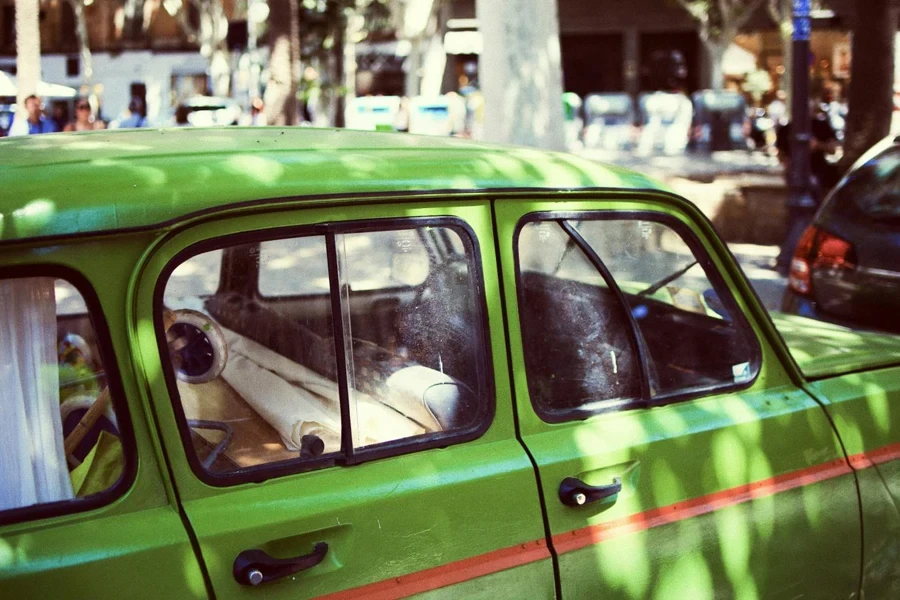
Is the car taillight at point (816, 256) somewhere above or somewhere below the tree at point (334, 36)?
A: below

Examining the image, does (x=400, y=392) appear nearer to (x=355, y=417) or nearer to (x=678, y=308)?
(x=355, y=417)

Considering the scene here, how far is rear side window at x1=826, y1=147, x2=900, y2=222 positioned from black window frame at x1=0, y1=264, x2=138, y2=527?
187 inches

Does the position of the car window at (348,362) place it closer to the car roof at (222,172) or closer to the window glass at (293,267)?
the window glass at (293,267)

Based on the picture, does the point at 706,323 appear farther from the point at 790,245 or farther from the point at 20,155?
the point at 790,245

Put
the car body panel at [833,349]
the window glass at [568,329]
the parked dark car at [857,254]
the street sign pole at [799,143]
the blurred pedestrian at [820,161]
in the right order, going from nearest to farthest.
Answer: the window glass at [568,329]
the car body panel at [833,349]
the parked dark car at [857,254]
the street sign pole at [799,143]
the blurred pedestrian at [820,161]

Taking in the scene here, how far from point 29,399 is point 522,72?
26.9 feet

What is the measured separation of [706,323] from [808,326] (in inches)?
22.3

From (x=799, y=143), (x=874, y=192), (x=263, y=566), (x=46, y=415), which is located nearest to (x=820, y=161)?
(x=799, y=143)

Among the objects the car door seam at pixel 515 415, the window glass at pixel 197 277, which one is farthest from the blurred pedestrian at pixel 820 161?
the car door seam at pixel 515 415

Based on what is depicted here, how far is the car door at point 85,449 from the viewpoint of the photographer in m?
1.92

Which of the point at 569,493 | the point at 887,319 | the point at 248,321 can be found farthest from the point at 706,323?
the point at 887,319

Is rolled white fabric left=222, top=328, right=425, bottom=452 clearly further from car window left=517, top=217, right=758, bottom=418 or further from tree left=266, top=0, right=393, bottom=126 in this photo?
tree left=266, top=0, right=393, bottom=126

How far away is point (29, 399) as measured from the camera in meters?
2.05

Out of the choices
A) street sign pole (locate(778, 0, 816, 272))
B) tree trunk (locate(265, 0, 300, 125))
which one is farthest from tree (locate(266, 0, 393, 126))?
street sign pole (locate(778, 0, 816, 272))
